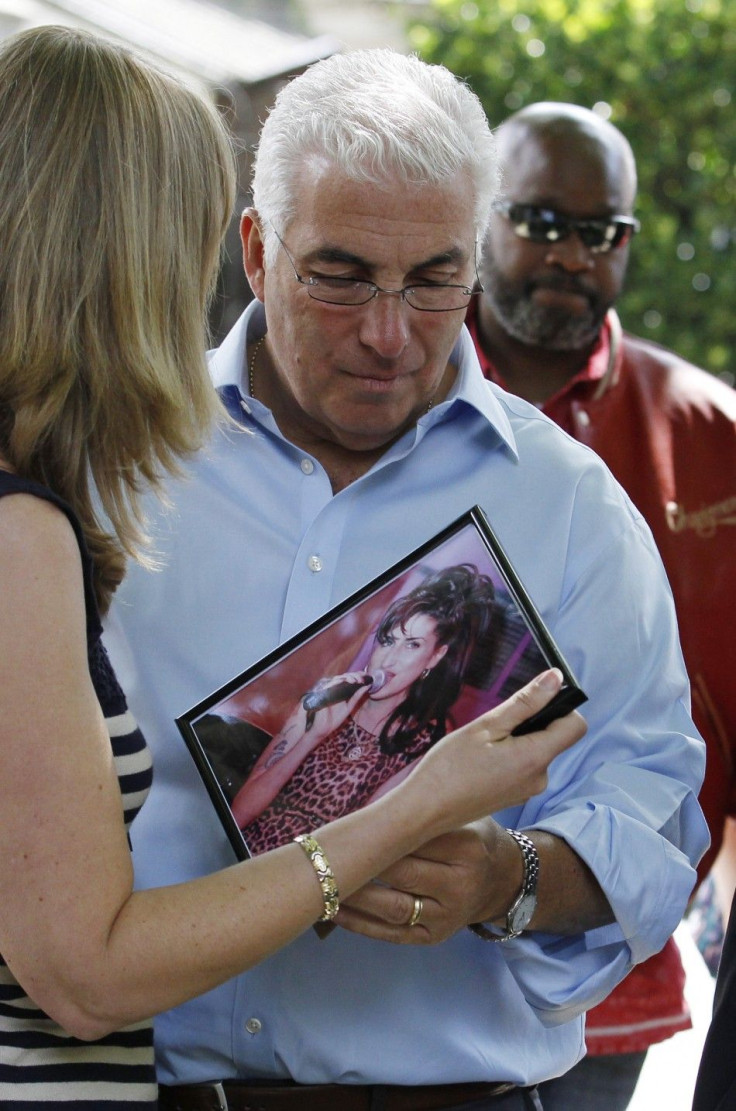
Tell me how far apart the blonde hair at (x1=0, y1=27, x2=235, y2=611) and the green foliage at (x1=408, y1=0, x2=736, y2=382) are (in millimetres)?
5072

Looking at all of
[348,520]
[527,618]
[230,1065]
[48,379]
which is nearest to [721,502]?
[348,520]

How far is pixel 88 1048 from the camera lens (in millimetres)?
1565

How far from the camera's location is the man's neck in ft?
11.2

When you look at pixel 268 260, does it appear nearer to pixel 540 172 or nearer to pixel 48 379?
pixel 48 379

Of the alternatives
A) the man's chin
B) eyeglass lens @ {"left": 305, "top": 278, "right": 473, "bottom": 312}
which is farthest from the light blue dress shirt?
the man's chin

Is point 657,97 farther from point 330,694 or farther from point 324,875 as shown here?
point 324,875

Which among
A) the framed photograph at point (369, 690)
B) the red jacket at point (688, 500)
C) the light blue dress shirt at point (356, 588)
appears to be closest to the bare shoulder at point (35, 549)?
the framed photograph at point (369, 690)

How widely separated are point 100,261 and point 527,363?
85.5 inches

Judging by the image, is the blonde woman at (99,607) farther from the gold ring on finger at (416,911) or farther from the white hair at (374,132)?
the white hair at (374,132)

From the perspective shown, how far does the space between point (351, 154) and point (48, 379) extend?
29.1 inches

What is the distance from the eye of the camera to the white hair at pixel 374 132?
1.99 meters

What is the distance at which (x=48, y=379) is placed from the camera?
1.46 metres

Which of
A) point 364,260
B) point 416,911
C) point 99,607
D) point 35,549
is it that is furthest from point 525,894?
point 364,260

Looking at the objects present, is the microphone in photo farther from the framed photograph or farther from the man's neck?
the man's neck
